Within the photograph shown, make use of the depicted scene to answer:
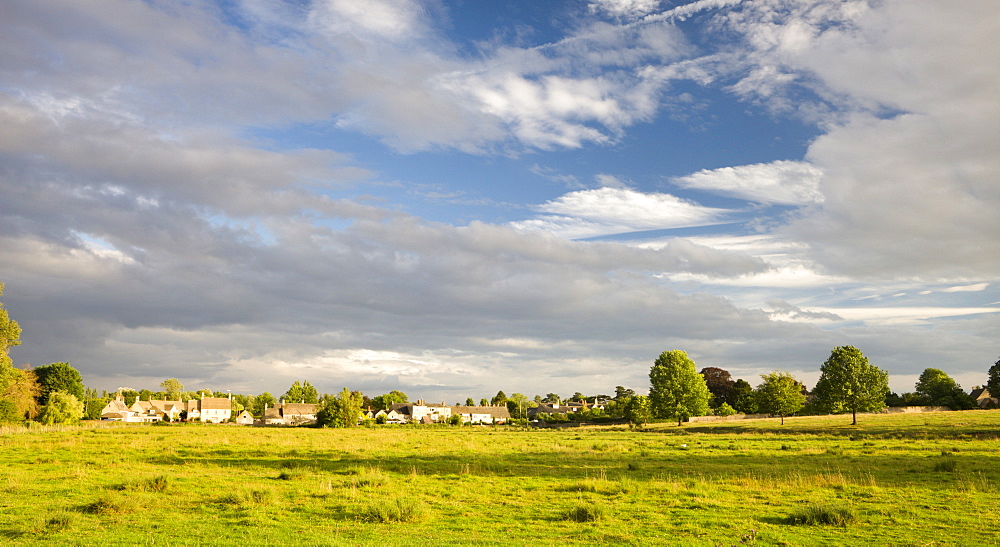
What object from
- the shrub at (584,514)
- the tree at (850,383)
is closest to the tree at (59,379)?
the shrub at (584,514)

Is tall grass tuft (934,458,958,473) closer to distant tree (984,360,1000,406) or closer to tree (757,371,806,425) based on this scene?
tree (757,371,806,425)

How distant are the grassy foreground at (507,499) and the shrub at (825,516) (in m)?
0.05

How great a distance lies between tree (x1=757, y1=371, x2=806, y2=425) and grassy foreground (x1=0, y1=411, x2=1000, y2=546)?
172 ft

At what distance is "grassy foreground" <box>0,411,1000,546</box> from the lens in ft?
51.4

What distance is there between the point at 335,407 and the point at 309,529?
84277 mm

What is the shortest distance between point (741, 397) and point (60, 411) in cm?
12463

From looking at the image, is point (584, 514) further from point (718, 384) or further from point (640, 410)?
point (718, 384)

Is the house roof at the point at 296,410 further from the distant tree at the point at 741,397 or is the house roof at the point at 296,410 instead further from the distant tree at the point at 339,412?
the distant tree at the point at 741,397

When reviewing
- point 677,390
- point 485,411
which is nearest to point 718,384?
point 677,390

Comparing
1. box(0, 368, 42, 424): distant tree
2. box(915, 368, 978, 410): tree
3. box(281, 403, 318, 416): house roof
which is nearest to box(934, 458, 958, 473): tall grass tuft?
box(0, 368, 42, 424): distant tree

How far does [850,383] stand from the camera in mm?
83375

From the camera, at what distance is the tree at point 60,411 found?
88.6m

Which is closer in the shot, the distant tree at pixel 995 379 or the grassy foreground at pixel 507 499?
the grassy foreground at pixel 507 499

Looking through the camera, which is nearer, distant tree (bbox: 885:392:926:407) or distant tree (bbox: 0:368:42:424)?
distant tree (bbox: 0:368:42:424)
